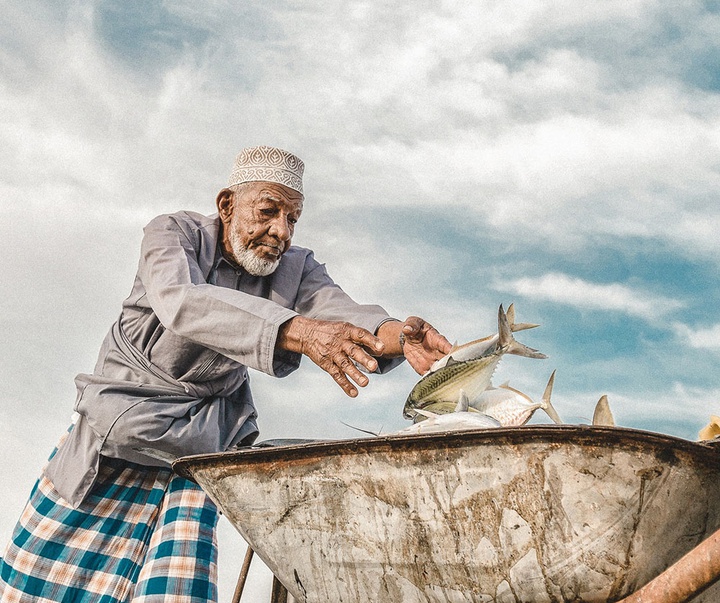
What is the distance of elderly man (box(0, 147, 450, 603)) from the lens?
2.62 m

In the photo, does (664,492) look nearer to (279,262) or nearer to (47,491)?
(279,262)

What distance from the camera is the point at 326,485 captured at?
1733 millimetres

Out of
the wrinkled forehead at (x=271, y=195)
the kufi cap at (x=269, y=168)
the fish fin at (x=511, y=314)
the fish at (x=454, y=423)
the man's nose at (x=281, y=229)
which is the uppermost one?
the kufi cap at (x=269, y=168)

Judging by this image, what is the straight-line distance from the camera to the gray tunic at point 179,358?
2389 mm

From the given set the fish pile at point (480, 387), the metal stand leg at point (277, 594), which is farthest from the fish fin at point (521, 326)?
the metal stand leg at point (277, 594)

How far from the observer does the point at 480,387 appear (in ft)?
6.70

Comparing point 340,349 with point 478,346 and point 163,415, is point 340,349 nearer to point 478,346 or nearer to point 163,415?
point 478,346

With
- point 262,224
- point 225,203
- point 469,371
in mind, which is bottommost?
point 469,371

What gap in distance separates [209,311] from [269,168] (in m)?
0.75

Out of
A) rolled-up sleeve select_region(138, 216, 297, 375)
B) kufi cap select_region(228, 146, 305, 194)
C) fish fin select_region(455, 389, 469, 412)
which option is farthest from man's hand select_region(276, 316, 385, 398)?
kufi cap select_region(228, 146, 305, 194)

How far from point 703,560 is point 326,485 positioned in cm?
75

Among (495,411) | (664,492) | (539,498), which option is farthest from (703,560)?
(495,411)

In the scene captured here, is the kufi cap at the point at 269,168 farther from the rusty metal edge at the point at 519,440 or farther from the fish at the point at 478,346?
the rusty metal edge at the point at 519,440

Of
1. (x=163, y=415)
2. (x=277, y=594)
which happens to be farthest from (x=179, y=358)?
(x=277, y=594)
